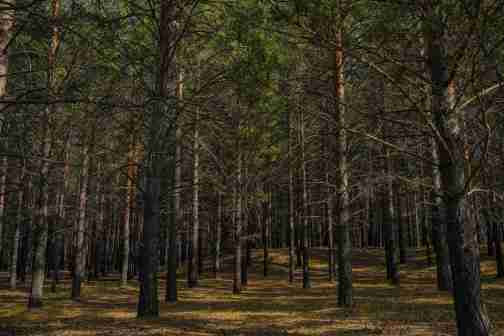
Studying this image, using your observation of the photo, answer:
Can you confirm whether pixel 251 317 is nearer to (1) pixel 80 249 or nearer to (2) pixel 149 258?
(2) pixel 149 258

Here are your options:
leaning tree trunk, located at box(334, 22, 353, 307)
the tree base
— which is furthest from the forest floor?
leaning tree trunk, located at box(334, 22, 353, 307)

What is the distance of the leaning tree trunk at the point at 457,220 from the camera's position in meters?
5.27

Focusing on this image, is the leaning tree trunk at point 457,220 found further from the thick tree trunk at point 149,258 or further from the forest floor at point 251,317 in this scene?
the thick tree trunk at point 149,258

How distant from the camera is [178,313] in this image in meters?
11.2

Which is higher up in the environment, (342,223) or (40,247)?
(342,223)

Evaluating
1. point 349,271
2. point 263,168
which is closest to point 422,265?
point 263,168

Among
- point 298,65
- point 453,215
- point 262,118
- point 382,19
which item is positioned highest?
point 298,65

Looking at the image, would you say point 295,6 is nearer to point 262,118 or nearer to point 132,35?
point 132,35

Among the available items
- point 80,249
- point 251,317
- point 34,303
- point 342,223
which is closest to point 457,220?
point 342,223

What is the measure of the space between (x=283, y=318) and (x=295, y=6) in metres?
7.53

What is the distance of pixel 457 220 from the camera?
5.52m

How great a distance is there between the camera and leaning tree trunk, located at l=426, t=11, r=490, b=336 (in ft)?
17.3

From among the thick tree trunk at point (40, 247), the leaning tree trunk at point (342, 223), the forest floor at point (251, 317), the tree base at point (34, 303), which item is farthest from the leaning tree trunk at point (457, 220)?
the tree base at point (34, 303)

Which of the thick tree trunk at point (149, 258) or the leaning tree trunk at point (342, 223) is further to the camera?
the leaning tree trunk at point (342, 223)
